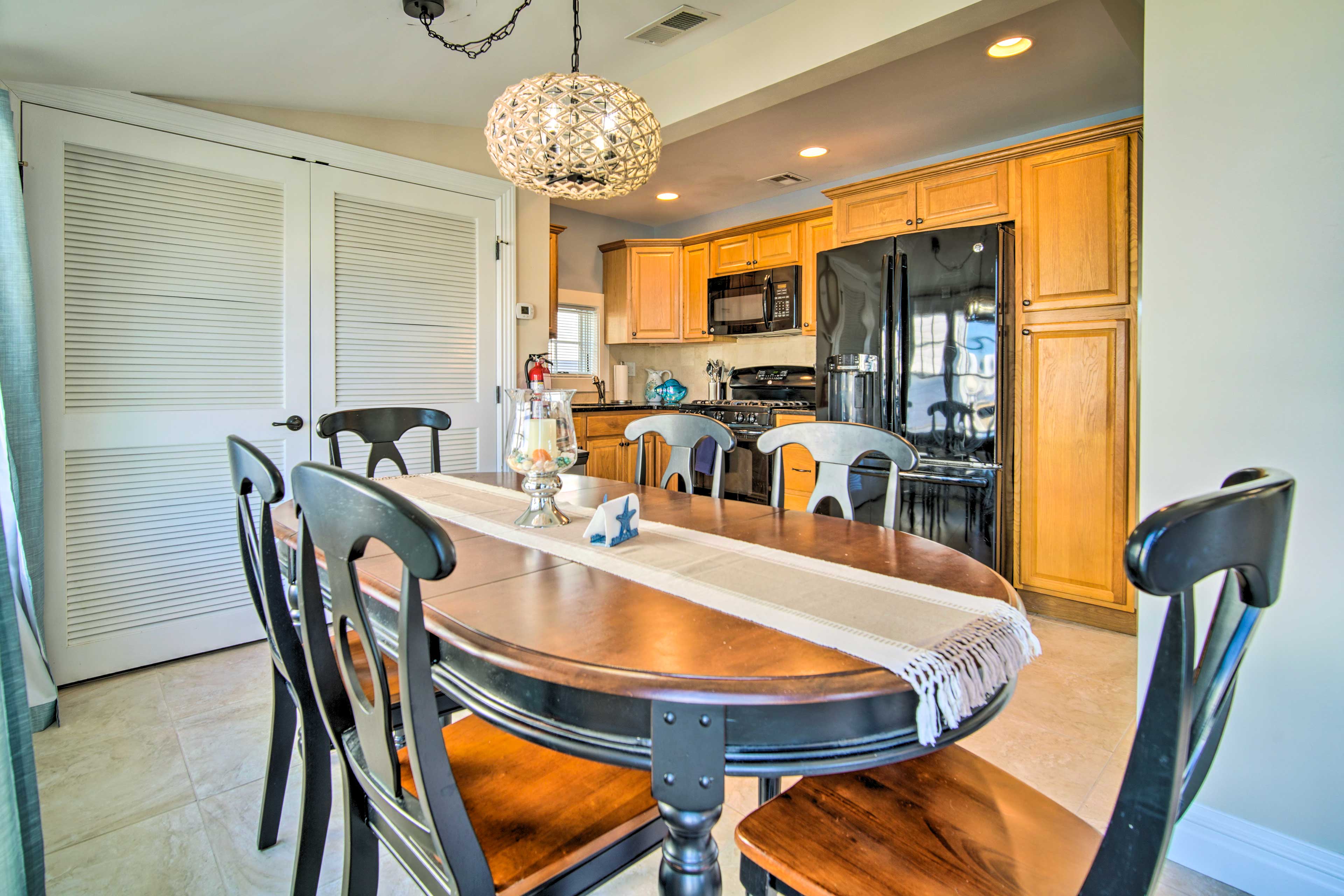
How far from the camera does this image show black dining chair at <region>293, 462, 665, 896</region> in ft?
2.40

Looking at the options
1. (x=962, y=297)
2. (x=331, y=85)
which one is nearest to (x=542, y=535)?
(x=331, y=85)

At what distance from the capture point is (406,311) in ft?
10.2

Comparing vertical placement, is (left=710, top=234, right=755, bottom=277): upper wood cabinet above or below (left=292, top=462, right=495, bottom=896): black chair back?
above

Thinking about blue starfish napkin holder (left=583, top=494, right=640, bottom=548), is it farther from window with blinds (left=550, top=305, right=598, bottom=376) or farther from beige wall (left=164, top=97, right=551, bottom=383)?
window with blinds (left=550, top=305, right=598, bottom=376)

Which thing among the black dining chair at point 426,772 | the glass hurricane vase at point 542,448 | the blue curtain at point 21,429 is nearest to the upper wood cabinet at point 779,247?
the glass hurricane vase at point 542,448

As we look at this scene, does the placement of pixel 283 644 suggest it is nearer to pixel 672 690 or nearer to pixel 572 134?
pixel 672 690

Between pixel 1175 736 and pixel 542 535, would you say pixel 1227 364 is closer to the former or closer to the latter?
pixel 1175 736

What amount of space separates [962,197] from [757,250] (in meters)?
1.71

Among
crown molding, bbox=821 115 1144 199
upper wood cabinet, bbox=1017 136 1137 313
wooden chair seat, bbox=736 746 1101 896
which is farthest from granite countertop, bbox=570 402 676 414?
wooden chair seat, bbox=736 746 1101 896

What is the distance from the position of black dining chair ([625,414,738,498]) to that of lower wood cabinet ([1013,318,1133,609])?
5.72 feet

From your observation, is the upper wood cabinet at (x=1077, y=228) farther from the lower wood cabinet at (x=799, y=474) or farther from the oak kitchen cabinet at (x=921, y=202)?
the lower wood cabinet at (x=799, y=474)

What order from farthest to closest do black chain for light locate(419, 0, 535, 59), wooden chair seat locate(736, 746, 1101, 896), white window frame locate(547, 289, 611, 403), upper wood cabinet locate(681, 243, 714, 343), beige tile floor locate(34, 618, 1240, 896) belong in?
white window frame locate(547, 289, 611, 403), upper wood cabinet locate(681, 243, 714, 343), black chain for light locate(419, 0, 535, 59), beige tile floor locate(34, 618, 1240, 896), wooden chair seat locate(736, 746, 1101, 896)

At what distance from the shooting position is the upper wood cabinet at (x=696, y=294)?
199 inches

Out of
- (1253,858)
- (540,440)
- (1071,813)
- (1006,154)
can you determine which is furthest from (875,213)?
(1071,813)
